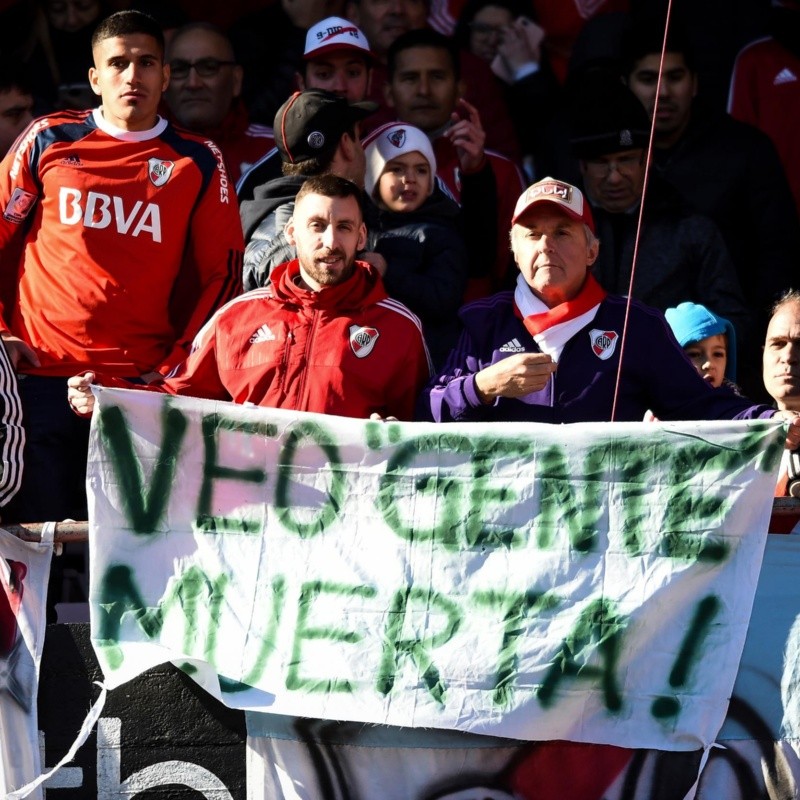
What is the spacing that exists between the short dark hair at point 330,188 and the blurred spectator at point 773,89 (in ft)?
11.0

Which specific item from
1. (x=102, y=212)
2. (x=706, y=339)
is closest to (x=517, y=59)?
(x=706, y=339)

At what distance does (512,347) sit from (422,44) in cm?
249

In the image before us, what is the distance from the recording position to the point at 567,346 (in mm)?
6027

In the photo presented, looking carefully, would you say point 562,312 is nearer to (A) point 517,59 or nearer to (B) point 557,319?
(B) point 557,319

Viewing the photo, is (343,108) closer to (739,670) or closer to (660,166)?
(660,166)

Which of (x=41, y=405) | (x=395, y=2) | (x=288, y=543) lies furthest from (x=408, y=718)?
(x=395, y=2)

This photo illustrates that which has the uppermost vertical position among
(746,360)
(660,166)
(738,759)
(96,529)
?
(660,166)

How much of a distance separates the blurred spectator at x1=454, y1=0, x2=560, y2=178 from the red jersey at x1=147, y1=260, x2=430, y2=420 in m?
2.75

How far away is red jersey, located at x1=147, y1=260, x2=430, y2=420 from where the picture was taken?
6047 mm

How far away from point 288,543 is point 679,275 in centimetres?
254

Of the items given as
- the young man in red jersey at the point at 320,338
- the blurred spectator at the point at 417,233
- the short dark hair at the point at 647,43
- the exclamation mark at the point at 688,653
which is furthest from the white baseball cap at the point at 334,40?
the exclamation mark at the point at 688,653

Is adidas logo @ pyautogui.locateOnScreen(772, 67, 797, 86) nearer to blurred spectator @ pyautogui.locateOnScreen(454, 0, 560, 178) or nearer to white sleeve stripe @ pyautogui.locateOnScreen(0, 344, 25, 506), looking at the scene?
blurred spectator @ pyautogui.locateOnScreen(454, 0, 560, 178)

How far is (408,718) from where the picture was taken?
5422 mm

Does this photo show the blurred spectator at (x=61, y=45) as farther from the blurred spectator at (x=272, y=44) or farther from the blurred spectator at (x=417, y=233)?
the blurred spectator at (x=417, y=233)
